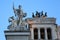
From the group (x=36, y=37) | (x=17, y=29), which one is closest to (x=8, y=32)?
(x=17, y=29)

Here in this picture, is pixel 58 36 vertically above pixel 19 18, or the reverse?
pixel 19 18

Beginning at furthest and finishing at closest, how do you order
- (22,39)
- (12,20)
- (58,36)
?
(58,36)
(12,20)
(22,39)

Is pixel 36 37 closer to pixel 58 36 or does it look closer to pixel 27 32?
pixel 58 36

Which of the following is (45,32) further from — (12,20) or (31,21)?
(12,20)

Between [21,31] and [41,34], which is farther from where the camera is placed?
[41,34]

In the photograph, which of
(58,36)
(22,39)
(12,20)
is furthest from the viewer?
(58,36)

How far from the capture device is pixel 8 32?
76.9 feet

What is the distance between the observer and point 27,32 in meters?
23.7

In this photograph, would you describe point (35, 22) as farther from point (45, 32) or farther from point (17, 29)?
point (17, 29)

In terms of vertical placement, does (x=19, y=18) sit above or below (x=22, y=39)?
above

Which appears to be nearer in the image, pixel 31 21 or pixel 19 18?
pixel 19 18

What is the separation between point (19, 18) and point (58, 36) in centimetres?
1996

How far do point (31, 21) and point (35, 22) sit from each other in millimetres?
741

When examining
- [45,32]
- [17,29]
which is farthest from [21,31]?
[45,32]
